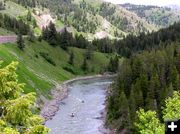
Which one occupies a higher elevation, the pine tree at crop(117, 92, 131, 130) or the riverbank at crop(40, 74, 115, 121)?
the pine tree at crop(117, 92, 131, 130)

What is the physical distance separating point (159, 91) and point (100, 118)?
828 inches

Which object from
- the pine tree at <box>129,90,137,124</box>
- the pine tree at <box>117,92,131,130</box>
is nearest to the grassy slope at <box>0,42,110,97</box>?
the pine tree at <box>117,92,131,130</box>

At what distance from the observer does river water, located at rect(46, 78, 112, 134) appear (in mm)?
93812

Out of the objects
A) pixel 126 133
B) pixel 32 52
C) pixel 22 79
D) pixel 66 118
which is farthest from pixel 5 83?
pixel 32 52

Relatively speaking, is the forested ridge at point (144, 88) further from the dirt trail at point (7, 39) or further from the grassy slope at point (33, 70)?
the dirt trail at point (7, 39)

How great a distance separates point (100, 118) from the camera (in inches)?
4168

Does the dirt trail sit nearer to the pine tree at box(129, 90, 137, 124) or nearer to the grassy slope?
the grassy slope

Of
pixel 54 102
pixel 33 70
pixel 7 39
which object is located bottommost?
pixel 54 102

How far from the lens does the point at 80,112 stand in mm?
114625

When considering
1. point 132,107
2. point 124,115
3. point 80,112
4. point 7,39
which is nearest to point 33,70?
point 7,39

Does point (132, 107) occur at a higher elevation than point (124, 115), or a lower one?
higher

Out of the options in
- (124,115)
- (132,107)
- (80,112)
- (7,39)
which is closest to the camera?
(132,107)

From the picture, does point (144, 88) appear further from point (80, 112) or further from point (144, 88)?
point (80, 112)

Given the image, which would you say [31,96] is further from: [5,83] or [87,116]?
[87,116]
